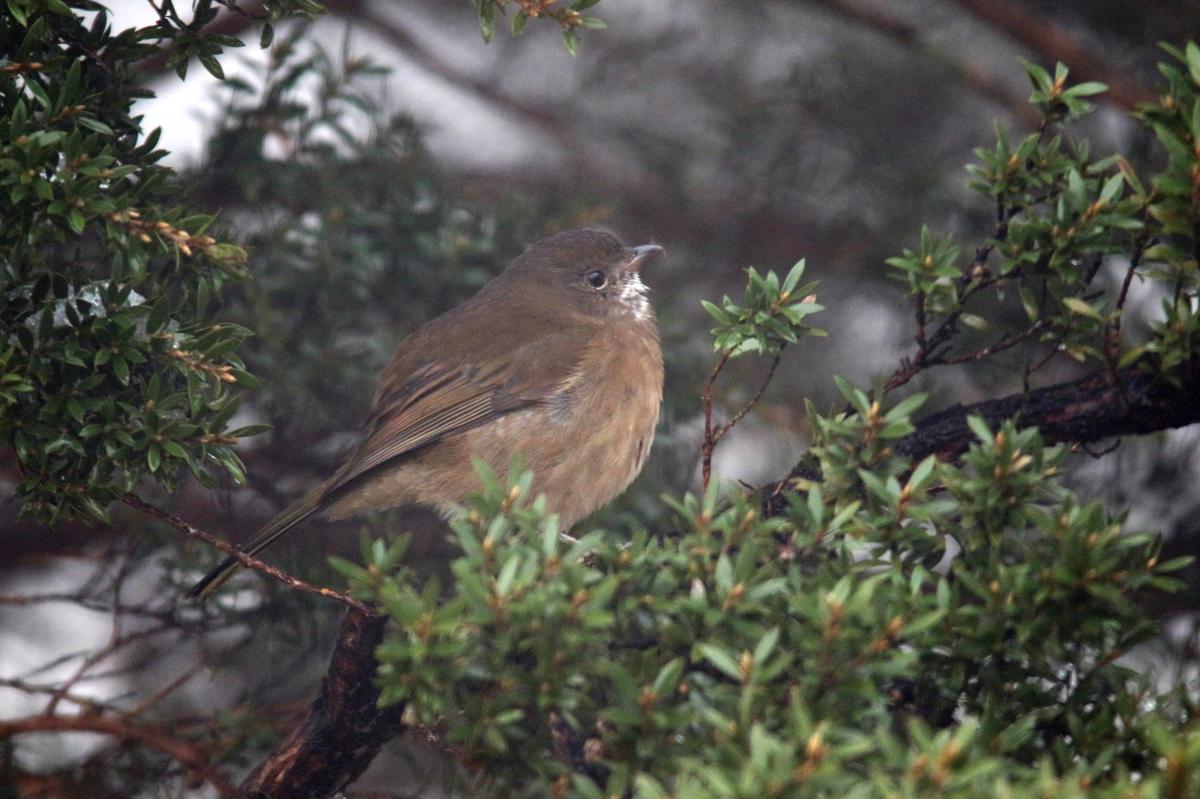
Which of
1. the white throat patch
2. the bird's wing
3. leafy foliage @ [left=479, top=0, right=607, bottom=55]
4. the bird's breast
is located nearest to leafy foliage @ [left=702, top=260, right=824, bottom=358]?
leafy foliage @ [left=479, top=0, right=607, bottom=55]

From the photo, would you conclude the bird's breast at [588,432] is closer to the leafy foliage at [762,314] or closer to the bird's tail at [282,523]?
the bird's tail at [282,523]

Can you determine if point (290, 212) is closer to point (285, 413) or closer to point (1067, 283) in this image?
point (285, 413)

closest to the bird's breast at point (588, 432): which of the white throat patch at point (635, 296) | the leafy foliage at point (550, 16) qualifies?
the white throat patch at point (635, 296)

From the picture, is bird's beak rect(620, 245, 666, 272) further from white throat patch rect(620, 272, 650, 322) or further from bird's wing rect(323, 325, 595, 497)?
bird's wing rect(323, 325, 595, 497)

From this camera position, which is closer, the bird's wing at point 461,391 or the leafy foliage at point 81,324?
the leafy foliage at point 81,324

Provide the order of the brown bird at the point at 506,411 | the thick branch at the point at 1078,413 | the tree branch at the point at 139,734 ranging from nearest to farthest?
the thick branch at the point at 1078,413 → the tree branch at the point at 139,734 → the brown bird at the point at 506,411

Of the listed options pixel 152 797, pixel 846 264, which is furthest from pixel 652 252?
pixel 152 797

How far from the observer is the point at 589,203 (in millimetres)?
6336

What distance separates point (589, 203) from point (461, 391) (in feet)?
5.35

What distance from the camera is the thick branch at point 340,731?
337cm

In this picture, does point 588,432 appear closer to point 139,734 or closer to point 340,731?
point 340,731

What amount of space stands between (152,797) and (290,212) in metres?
2.53

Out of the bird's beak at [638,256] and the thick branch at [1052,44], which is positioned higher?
the thick branch at [1052,44]

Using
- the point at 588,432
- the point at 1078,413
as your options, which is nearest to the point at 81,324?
the point at 588,432
